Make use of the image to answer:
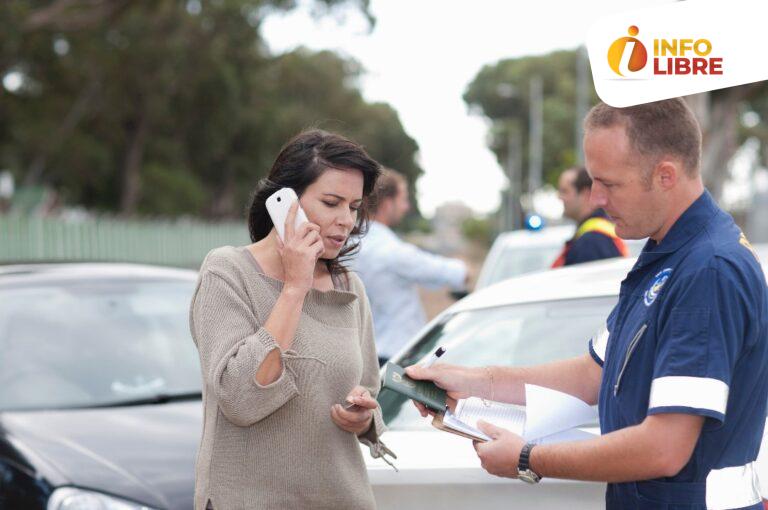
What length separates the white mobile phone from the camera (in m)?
2.71

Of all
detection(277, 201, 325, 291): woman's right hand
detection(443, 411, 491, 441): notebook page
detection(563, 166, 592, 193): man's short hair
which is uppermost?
detection(563, 166, 592, 193): man's short hair

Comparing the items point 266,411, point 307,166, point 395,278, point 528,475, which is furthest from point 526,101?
point 528,475

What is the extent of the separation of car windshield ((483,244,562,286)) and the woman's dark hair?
5643 mm

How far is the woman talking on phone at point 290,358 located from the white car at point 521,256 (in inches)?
224

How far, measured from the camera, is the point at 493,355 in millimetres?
3914

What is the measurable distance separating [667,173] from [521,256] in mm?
6434

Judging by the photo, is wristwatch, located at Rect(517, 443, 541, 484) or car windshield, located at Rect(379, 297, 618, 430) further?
car windshield, located at Rect(379, 297, 618, 430)

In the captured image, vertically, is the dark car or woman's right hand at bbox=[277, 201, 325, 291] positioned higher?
woman's right hand at bbox=[277, 201, 325, 291]

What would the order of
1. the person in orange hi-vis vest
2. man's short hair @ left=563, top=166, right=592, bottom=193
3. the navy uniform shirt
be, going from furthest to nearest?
man's short hair @ left=563, top=166, right=592, bottom=193, the person in orange hi-vis vest, the navy uniform shirt

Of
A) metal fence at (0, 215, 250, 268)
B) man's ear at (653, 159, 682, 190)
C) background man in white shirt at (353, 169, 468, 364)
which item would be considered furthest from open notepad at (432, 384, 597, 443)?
metal fence at (0, 215, 250, 268)

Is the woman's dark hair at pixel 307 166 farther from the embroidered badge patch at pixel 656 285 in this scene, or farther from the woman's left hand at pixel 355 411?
the embroidered badge patch at pixel 656 285

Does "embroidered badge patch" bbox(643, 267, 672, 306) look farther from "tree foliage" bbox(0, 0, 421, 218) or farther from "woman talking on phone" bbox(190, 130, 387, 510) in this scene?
"tree foliage" bbox(0, 0, 421, 218)

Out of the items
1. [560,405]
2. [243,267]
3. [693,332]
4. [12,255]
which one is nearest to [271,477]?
[243,267]

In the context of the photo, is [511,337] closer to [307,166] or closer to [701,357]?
[307,166]
